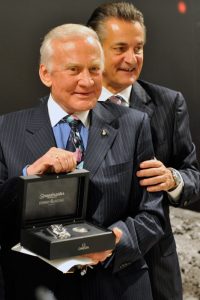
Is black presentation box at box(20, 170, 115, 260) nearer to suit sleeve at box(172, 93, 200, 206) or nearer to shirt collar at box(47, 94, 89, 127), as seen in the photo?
shirt collar at box(47, 94, 89, 127)

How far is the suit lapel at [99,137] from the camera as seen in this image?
6.88ft

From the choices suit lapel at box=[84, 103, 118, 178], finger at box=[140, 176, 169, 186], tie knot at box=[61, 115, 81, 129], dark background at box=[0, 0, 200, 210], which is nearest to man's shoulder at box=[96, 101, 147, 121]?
suit lapel at box=[84, 103, 118, 178]

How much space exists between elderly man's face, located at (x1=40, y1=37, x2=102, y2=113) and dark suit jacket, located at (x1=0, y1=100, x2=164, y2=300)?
0.36 feet

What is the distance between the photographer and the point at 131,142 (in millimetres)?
2160

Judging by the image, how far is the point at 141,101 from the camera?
2.55 metres

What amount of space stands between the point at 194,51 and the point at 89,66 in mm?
1220

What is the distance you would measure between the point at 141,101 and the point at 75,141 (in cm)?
53

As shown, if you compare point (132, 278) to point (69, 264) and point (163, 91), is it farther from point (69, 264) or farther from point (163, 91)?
point (163, 91)

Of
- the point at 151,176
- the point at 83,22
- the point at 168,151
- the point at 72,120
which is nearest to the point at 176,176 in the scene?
the point at 168,151

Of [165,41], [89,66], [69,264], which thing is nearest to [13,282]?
[69,264]

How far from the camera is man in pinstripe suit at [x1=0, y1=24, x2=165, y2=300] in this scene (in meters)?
2.06

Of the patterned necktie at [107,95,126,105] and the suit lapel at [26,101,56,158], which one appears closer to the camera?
the suit lapel at [26,101,56,158]

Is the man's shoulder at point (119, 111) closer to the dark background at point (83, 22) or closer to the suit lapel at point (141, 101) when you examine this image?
the suit lapel at point (141, 101)

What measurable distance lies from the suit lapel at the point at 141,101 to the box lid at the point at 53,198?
651 millimetres
